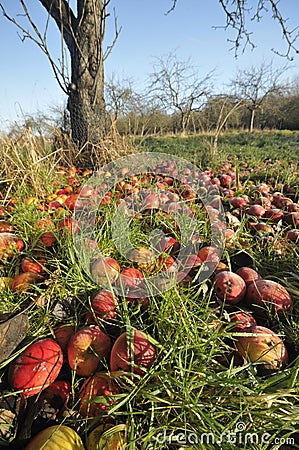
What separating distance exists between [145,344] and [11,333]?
411 millimetres

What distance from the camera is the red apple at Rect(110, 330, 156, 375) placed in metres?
0.86

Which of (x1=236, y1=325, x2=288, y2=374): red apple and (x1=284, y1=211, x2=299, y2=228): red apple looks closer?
(x1=236, y1=325, x2=288, y2=374): red apple

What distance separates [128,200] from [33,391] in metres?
1.43

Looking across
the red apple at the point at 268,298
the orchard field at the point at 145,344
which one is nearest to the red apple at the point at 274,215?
the orchard field at the point at 145,344

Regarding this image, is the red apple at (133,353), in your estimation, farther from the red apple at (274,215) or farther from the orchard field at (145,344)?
the red apple at (274,215)

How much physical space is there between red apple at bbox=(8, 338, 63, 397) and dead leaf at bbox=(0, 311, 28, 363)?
0.04m

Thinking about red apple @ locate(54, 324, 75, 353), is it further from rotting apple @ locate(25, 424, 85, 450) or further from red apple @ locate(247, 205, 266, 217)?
red apple @ locate(247, 205, 266, 217)

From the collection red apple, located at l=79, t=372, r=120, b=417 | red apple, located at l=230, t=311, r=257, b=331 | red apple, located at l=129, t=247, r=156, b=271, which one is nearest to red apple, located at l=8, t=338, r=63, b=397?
red apple, located at l=79, t=372, r=120, b=417

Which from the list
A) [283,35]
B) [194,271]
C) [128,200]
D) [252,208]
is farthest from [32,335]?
[283,35]

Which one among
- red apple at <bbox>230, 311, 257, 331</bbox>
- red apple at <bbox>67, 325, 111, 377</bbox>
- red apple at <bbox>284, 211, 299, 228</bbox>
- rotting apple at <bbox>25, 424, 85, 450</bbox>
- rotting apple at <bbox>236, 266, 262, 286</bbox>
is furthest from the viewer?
red apple at <bbox>284, 211, 299, 228</bbox>

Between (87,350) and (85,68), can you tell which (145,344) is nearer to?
(87,350)

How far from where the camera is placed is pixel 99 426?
79 centimetres

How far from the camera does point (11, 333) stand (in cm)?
89

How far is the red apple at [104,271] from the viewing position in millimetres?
1156
